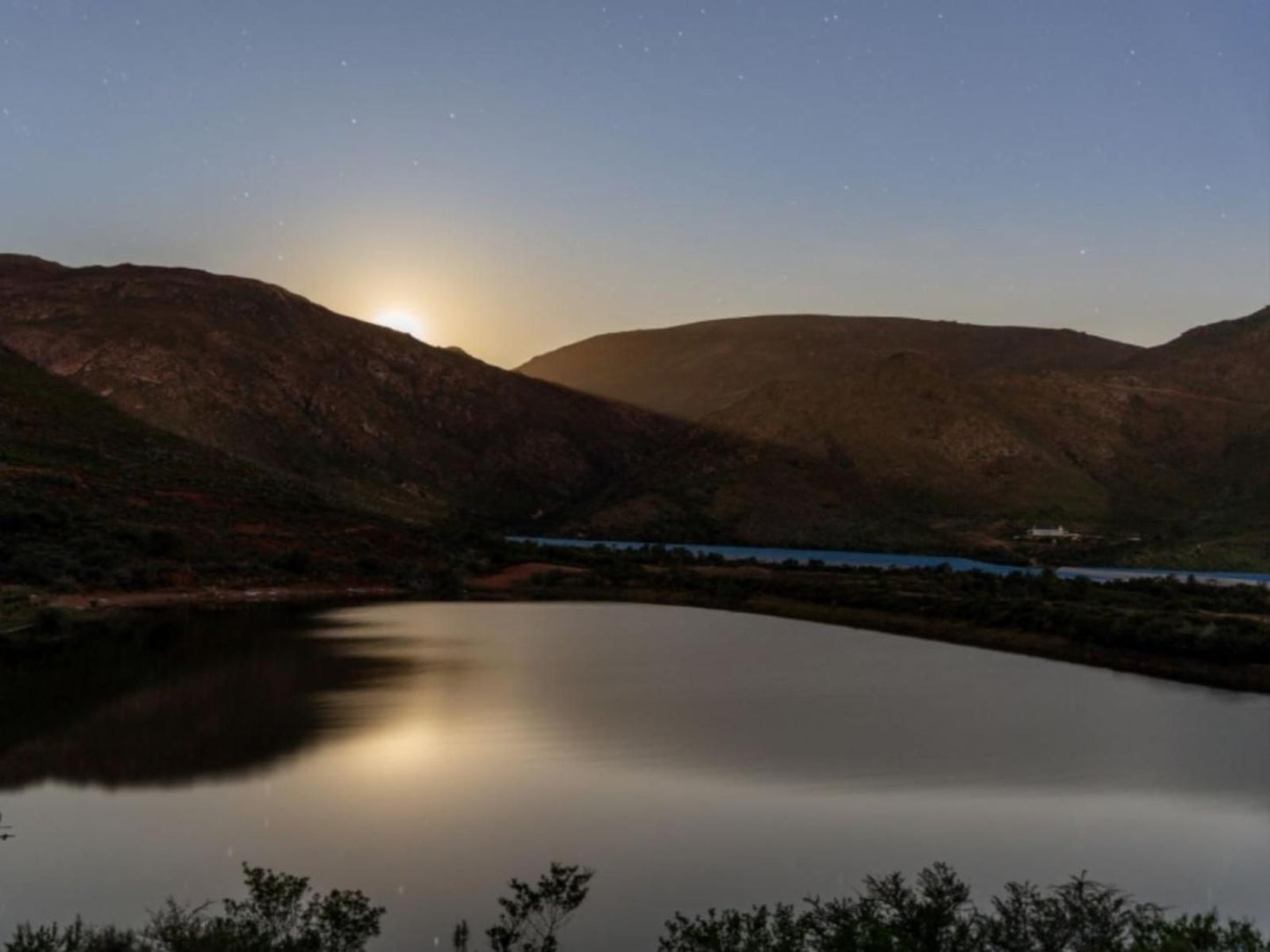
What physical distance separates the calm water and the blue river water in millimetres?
33108

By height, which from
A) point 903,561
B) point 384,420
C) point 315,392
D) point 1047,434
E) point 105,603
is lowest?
point 105,603

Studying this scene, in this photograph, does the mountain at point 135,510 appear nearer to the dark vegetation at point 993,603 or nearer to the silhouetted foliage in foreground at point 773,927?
the dark vegetation at point 993,603

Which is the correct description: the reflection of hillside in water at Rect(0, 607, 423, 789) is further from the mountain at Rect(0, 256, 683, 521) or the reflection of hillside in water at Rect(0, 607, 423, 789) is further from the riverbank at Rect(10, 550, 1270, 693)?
the mountain at Rect(0, 256, 683, 521)

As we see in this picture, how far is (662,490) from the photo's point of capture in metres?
93.4

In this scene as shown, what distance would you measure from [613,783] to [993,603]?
27.6 m

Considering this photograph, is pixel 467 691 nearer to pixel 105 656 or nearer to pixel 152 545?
Result: pixel 105 656

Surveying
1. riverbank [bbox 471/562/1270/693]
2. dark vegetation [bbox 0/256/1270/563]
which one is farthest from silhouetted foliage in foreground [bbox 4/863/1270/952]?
dark vegetation [bbox 0/256/1270/563]

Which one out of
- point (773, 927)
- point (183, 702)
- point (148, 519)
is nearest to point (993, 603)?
point (183, 702)

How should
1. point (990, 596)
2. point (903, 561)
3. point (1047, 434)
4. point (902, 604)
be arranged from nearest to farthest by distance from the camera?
point (902, 604) → point (990, 596) → point (903, 561) → point (1047, 434)

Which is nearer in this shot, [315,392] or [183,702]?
[183,702]

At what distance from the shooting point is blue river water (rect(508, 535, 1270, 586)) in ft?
212

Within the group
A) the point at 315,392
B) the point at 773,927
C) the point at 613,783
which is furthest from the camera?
the point at 315,392

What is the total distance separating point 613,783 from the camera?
18.2 meters

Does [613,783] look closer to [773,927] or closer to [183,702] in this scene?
[773,927]
